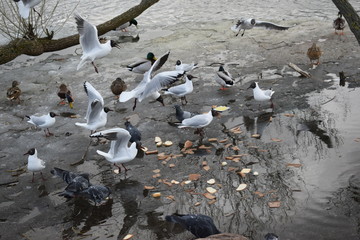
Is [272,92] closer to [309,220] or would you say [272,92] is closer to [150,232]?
[309,220]

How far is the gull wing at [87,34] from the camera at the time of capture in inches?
325

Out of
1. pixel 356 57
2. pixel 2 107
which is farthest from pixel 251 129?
pixel 2 107

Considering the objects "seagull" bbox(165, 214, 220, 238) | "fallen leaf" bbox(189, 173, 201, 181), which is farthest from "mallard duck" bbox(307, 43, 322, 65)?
"seagull" bbox(165, 214, 220, 238)

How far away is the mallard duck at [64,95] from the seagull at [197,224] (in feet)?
16.0

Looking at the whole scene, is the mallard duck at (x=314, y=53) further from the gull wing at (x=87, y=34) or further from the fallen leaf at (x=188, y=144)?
the gull wing at (x=87, y=34)

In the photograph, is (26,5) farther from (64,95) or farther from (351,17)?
(351,17)

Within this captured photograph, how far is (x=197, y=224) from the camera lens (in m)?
5.70

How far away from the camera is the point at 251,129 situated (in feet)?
28.6

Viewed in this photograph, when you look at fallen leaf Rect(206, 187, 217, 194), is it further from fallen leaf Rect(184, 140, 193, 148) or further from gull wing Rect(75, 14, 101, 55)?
gull wing Rect(75, 14, 101, 55)

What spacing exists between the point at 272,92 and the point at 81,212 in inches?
174

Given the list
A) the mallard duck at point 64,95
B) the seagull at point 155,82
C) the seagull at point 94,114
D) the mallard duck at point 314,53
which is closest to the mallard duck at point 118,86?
the mallard duck at point 64,95

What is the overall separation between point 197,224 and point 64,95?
5.45 meters

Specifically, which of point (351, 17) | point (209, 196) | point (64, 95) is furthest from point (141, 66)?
point (351, 17)

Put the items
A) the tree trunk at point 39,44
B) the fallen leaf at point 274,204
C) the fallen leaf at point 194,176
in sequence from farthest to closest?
the fallen leaf at point 194,176 → the tree trunk at point 39,44 → the fallen leaf at point 274,204
